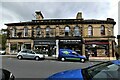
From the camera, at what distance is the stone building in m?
36.2

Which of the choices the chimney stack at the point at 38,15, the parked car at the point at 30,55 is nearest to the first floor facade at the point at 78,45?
the chimney stack at the point at 38,15

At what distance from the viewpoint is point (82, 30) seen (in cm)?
3678

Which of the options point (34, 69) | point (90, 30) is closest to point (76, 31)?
point (90, 30)

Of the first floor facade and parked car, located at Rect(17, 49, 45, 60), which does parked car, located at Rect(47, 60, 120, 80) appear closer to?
parked car, located at Rect(17, 49, 45, 60)

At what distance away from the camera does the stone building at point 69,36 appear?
119 ft

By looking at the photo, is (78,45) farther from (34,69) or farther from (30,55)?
(34,69)

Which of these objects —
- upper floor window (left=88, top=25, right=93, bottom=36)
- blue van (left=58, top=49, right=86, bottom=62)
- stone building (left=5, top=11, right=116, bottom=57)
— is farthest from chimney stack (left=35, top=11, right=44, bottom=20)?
blue van (left=58, top=49, right=86, bottom=62)

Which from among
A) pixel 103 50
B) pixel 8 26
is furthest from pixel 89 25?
pixel 8 26

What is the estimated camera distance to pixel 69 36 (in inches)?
1443

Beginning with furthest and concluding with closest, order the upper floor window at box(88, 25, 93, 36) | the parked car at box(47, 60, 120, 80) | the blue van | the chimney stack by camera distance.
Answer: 1. the chimney stack
2. the upper floor window at box(88, 25, 93, 36)
3. the blue van
4. the parked car at box(47, 60, 120, 80)

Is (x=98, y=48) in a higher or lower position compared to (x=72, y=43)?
lower

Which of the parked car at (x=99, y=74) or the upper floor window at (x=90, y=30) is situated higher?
the upper floor window at (x=90, y=30)

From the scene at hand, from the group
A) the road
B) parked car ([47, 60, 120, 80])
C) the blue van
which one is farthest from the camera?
the blue van

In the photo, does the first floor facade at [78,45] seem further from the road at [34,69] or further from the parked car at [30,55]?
the road at [34,69]
